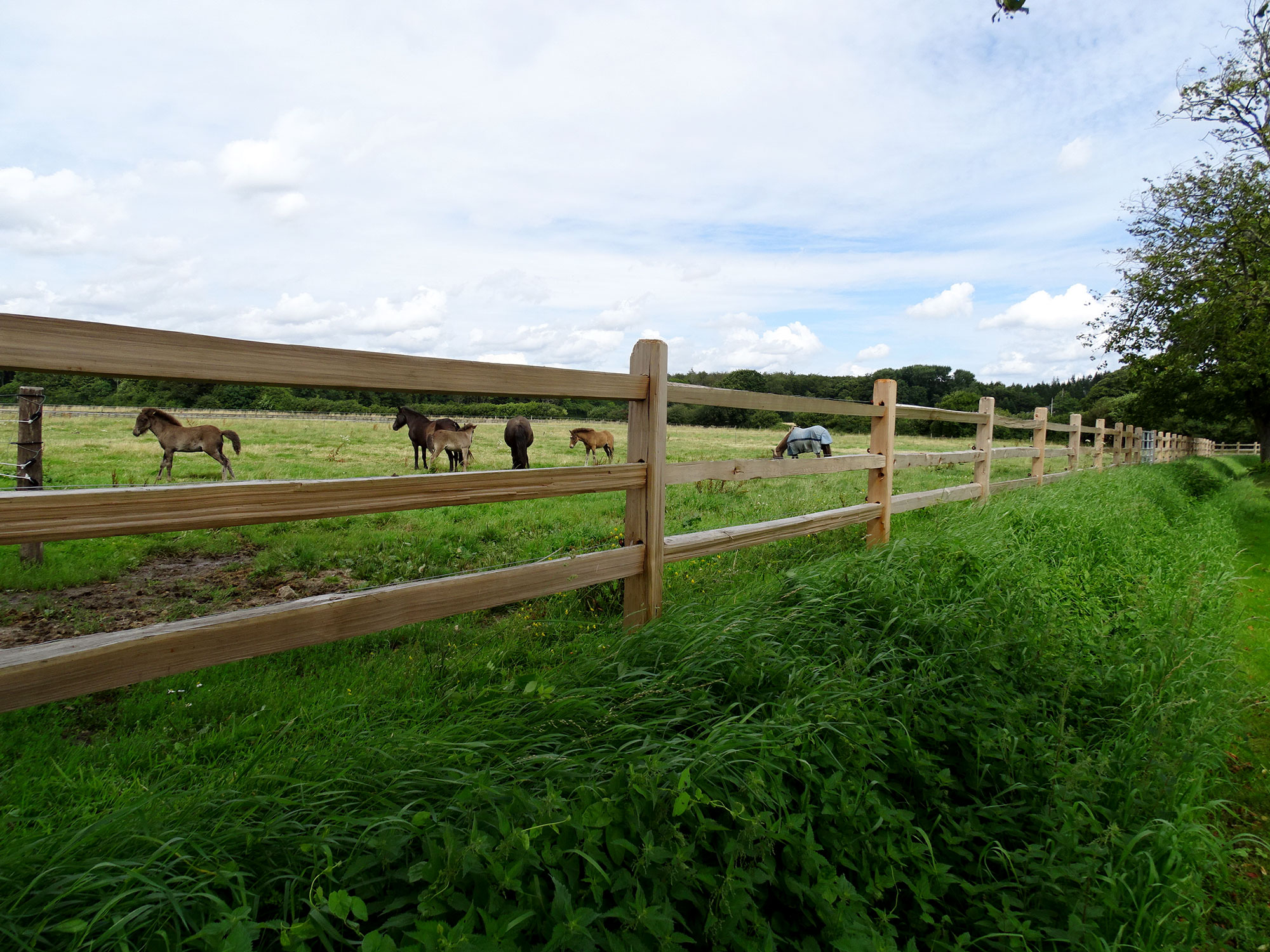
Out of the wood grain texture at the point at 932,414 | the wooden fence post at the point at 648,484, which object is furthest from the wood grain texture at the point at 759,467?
the wood grain texture at the point at 932,414

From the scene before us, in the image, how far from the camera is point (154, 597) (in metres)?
4.88

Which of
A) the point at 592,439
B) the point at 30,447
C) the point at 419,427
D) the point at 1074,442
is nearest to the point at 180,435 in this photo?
the point at 30,447

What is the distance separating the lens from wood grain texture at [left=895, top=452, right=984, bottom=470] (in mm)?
6230

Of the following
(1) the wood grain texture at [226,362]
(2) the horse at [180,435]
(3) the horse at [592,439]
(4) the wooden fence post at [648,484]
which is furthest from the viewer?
(3) the horse at [592,439]

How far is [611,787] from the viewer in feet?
6.14

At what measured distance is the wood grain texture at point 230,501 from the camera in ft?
5.68

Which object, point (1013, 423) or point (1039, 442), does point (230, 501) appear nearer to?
point (1013, 423)

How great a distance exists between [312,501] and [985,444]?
782 centimetres

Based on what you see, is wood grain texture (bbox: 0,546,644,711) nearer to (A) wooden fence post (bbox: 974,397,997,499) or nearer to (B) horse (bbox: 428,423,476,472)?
(B) horse (bbox: 428,423,476,472)

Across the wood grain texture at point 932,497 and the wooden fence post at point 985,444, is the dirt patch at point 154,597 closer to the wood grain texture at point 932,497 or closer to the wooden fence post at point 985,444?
the wood grain texture at point 932,497

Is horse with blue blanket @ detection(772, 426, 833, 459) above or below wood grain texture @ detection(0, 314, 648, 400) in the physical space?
below

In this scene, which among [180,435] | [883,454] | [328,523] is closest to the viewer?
[180,435]

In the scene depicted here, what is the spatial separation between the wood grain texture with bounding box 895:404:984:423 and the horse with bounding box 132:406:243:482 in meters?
5.01

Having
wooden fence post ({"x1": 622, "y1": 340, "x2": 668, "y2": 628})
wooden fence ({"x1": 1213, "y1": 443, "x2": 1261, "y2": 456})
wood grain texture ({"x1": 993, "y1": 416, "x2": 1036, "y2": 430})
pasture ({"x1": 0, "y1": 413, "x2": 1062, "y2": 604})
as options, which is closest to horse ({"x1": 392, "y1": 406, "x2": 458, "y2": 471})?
pasture ({"x1": 0, "y1": 413, "x2": 1062, "y2": 604})
